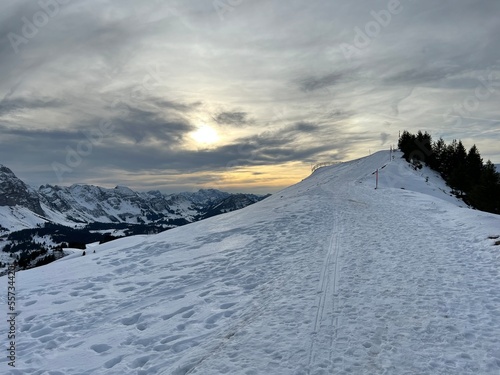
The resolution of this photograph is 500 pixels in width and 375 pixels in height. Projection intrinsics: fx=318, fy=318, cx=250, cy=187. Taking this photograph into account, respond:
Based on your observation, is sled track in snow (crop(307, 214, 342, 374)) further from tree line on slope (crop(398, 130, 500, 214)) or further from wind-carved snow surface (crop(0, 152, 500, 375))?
tree line on slope (crop(398, 130, 500, 214))

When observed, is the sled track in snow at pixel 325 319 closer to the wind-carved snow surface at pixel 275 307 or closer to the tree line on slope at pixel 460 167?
the wind-carved snow surface at pixel 275 307

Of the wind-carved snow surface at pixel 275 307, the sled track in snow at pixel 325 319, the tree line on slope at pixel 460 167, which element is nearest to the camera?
the sled track in snow at pixel 325 319

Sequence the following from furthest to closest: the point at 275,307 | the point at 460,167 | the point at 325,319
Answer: the point at 460,167, the point at 275,307, the point at 325,319

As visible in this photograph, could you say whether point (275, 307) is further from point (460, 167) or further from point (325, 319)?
point (460, 167)

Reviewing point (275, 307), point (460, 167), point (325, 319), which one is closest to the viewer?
point (325, 319)

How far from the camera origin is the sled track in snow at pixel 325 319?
623 cm

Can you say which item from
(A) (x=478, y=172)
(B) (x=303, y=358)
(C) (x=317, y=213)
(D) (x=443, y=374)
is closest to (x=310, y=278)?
(B) (x=303, y=358)

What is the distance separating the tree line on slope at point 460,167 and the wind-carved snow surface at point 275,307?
3531 centimetres

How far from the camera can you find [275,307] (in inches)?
341

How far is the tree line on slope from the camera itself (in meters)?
46.2

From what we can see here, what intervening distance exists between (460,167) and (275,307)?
6384 centimetres

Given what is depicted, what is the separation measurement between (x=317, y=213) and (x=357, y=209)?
166 inches

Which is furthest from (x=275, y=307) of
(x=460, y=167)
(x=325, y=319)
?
(x=460, y=167)

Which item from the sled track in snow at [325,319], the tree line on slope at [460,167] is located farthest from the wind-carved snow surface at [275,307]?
the tree line on slope at [460,167]
